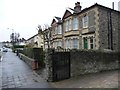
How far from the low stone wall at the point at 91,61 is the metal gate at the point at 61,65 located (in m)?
0.47

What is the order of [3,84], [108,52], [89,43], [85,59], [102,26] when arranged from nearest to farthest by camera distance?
1. [3,84]
2. [85,59]
3. [108,52]
4. [102,26]
5. [89,43]

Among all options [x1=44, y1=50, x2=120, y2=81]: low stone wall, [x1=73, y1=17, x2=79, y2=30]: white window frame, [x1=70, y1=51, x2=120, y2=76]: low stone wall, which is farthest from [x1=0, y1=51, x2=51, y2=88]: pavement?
[x1=73, y1=17, x2=79, y2=30]: white window frame

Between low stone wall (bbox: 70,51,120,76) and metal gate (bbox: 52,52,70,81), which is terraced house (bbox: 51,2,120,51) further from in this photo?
metal gate (bbox: 52,52,70,81)

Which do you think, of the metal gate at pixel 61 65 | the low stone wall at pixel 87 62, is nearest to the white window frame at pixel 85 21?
the low stone wall at pixel 87 62

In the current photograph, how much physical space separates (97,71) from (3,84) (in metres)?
7.49

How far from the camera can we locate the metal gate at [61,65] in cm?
1101

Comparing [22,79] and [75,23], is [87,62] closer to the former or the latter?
[22,79]

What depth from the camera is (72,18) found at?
943 inches

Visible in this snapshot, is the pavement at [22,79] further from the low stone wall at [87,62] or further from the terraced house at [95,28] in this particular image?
the terraced house at [95,28]

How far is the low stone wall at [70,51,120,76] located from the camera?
12.2 meters

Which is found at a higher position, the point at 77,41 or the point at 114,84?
the point at 77,41

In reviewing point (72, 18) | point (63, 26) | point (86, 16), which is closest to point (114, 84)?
point (86, 16)

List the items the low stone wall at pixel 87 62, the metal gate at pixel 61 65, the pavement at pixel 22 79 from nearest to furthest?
the pavement at pixel 22 79, the metal gate at pixel 61 65, the low stone wall at pixel 87 62

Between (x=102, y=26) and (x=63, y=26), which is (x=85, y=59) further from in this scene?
(x=63, y=26)
